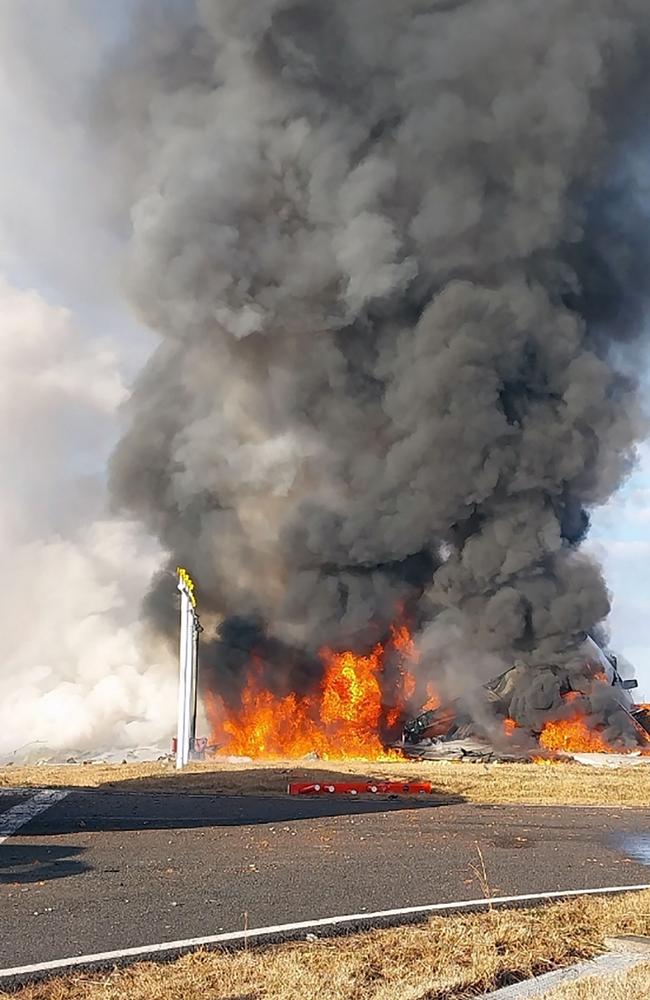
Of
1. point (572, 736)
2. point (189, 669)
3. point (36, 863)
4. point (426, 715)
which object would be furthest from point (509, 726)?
point (36, 863)

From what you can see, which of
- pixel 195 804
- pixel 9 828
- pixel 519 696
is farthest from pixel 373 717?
pixel 9 828

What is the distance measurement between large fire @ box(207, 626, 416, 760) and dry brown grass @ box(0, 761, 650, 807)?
11.9 meters

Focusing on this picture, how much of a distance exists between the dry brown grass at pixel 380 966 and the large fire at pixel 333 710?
37.8 metres

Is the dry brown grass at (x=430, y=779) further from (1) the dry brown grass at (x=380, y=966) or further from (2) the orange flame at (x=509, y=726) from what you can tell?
(1) the dry brown grass at (x=380, y=966)

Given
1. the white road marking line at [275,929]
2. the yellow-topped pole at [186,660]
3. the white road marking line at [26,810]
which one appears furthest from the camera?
the yellow-topped pole at [186,660]

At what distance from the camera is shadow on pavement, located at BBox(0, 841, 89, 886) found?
388 inches

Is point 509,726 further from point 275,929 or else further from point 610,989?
point 610,989

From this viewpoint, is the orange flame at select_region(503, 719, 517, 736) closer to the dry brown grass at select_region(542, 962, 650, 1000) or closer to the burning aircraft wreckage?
the burning aircraft wreckage

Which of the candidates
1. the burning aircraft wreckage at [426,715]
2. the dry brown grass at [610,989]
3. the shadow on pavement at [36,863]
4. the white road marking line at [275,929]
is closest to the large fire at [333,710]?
the burning aircraft wreckage at [426,715]

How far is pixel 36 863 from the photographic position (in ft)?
35.2

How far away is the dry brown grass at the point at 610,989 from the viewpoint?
5352 millimetres

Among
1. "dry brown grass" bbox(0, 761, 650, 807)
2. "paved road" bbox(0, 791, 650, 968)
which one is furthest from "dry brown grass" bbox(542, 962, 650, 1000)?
"dry brown grass" bbox(0, 761, 650, 807)

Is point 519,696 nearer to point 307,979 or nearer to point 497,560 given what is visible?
point 497,560

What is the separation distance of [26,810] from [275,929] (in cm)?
1084
